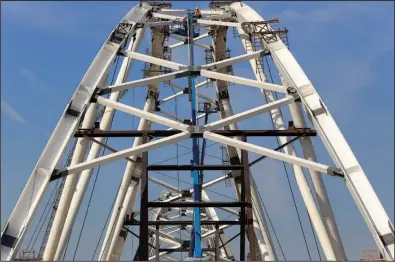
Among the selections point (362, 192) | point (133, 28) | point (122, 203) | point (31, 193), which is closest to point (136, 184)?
point (122, 203)

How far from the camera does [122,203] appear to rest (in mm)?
33188

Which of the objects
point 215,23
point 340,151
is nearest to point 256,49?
point 215,23

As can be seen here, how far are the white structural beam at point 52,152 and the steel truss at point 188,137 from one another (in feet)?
0.11

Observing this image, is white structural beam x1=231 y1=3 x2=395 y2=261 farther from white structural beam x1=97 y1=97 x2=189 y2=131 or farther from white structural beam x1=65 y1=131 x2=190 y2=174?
white structural beam x1=65 y1=131 x2=190 y2=174

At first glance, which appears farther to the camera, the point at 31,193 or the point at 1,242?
the point at 31,193

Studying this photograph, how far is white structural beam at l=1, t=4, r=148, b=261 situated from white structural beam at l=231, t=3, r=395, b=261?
27.1 ft

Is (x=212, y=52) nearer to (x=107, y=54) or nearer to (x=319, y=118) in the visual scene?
(x=107, y=54)

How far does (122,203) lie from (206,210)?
68.5 ft

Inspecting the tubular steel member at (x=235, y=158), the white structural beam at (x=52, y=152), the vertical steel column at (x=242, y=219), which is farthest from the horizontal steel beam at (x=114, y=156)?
the tubular steel member at (x=235, y=158)

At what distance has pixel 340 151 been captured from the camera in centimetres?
1881

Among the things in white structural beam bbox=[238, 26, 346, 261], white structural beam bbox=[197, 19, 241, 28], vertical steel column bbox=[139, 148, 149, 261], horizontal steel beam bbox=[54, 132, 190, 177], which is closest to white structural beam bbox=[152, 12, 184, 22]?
white structural beam bbox=[197, 19, 241, 28]

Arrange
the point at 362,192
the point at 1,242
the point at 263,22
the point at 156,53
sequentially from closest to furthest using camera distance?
1. the point at 1,242
2. the point at 362,192
3. the point at 263,22
4. the point at 156,53

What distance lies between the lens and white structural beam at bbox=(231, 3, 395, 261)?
16.5m

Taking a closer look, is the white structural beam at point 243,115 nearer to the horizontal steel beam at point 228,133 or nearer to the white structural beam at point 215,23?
the horizontal steel beam at point 228,133
